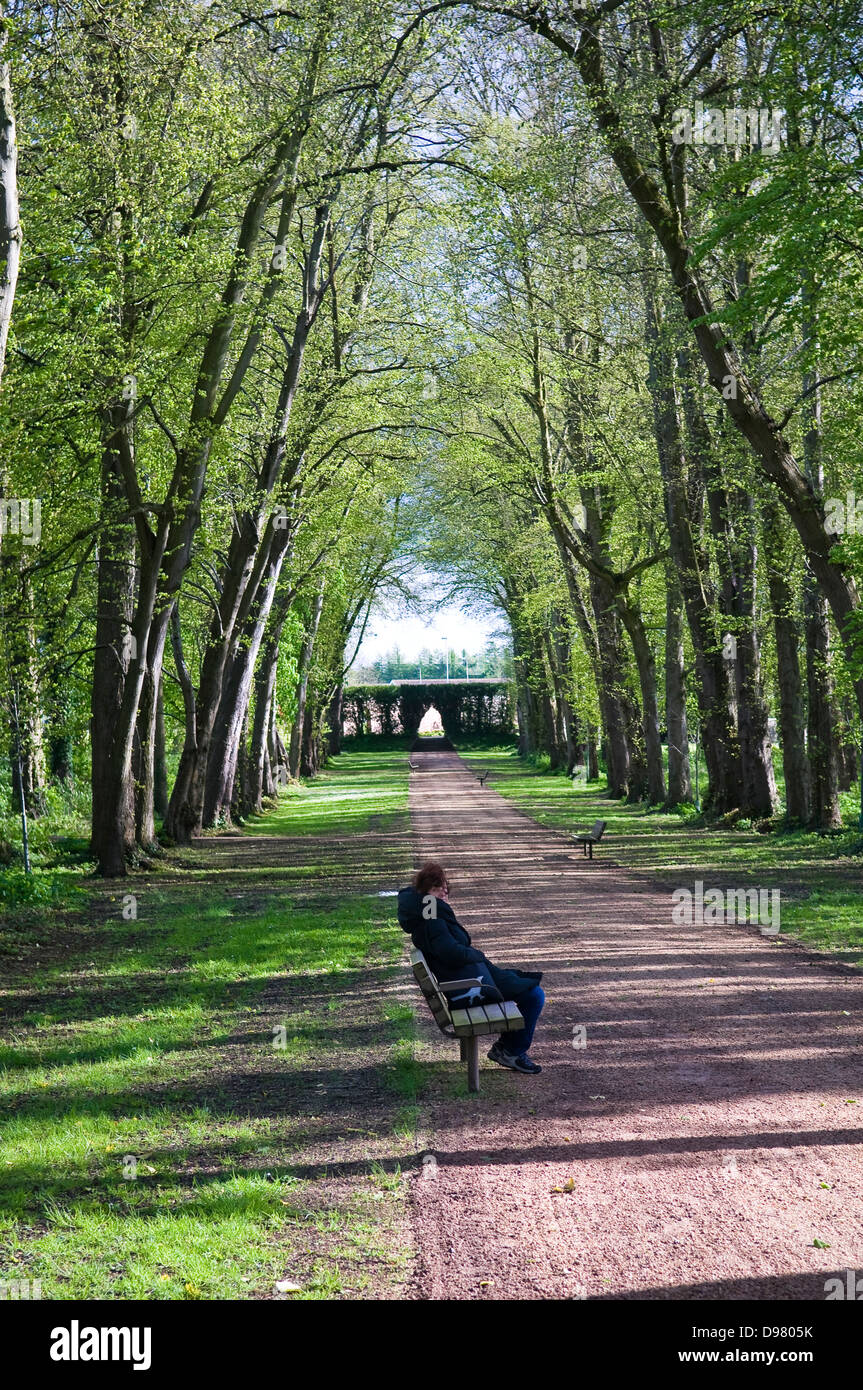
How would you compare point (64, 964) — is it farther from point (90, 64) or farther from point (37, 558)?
point (90, 64)

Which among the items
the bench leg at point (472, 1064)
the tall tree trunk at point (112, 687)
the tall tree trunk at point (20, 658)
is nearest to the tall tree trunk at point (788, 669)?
the tall tree trunk at point (112, 687)

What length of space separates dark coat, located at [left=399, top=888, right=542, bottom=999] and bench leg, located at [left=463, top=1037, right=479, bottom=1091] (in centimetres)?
43

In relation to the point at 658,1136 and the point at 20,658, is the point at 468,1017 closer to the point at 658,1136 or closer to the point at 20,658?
the point at 658,1136

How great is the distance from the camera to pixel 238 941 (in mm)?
12523

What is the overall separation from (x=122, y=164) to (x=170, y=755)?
84.0 ft

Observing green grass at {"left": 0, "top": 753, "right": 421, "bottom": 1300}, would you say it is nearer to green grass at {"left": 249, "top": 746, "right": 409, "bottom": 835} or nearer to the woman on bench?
the woman on bench

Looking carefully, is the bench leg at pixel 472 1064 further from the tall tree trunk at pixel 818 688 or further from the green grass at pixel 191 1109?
the tall tree trunk at pixel 818 688

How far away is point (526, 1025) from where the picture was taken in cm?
753

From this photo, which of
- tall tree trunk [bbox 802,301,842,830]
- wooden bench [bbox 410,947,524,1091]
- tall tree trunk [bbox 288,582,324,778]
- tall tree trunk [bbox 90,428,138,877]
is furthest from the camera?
tall tree trunk [bbox 288,582,324,778]

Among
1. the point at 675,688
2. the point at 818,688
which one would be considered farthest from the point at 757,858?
the point at 675,688

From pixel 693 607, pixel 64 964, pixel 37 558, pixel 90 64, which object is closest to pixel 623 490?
pixel 693 607

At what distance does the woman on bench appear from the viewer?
7.48 meters

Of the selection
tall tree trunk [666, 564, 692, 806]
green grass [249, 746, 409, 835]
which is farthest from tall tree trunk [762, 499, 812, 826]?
green grass [249, 746, 409, 835]

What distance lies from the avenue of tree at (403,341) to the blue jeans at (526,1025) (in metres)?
6.16
